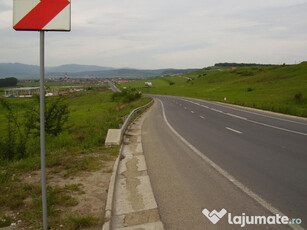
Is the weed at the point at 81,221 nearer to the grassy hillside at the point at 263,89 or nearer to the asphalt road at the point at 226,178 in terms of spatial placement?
the asphalt road at the point at 226,178

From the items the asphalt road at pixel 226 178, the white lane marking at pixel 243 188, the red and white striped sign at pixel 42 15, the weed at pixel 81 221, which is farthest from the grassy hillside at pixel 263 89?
the red and white striped sign at pixel 42 15

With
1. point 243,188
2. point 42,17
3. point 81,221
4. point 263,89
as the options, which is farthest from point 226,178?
point 263,89

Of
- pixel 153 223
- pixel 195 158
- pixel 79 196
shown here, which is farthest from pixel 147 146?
pixel 153 223

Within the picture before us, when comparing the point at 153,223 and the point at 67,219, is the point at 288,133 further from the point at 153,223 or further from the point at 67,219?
the point at 67,219

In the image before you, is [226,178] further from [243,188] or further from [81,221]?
[81,221]

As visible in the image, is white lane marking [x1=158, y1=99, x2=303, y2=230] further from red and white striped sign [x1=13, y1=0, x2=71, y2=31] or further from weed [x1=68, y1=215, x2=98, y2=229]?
red and white striped sign [x1=13, y1=0, x2=71, y2=31]

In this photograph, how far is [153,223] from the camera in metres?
4.29

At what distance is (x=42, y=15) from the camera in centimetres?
328

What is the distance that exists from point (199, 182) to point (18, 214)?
370 cm

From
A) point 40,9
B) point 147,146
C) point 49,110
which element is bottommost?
point 147,146

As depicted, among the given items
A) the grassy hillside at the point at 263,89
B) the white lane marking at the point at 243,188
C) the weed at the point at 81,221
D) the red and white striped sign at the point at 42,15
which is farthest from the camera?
the grassy hillside at the point at 263,89

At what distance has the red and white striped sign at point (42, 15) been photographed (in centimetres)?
324

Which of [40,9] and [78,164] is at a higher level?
[40,9]

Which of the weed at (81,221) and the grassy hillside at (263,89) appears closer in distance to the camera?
the weed at (81,221)
